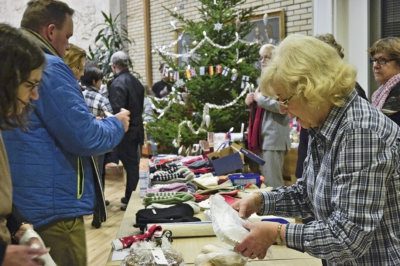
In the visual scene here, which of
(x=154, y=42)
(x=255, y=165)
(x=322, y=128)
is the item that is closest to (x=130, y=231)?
(x=322, y=128)

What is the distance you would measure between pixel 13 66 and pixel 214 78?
4675 mm

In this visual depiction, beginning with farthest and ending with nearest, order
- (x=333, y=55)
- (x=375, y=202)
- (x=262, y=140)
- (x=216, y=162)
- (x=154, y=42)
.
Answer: (x=154, y=42), (x=262, y=140), (x=216, y=162), (x=333, y=55), (x=375, y=202)

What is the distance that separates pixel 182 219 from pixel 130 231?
0.24 m

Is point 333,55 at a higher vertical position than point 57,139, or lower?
higher

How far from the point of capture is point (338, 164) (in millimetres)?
1424

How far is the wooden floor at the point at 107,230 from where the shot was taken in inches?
172

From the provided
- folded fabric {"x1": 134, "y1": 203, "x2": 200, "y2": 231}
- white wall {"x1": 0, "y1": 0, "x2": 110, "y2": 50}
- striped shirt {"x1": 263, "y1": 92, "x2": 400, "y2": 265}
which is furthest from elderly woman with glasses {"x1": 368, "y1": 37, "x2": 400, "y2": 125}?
white wall {"x1": 0, "y1": 0, "x2": 110, "y2": 50}

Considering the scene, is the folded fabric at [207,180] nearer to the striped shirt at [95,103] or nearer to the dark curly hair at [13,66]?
the dark curly hair at [13,66]

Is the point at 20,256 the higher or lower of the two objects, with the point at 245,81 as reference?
lower

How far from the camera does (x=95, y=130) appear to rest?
2211 millimetres

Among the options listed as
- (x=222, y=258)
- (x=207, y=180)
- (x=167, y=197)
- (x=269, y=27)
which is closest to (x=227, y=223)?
(x=222, y=258)

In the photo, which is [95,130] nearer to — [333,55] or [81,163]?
[81,163]

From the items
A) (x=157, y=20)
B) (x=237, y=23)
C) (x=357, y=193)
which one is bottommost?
(x=357, y=193)

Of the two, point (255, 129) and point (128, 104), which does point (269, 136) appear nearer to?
point (255, 129)
